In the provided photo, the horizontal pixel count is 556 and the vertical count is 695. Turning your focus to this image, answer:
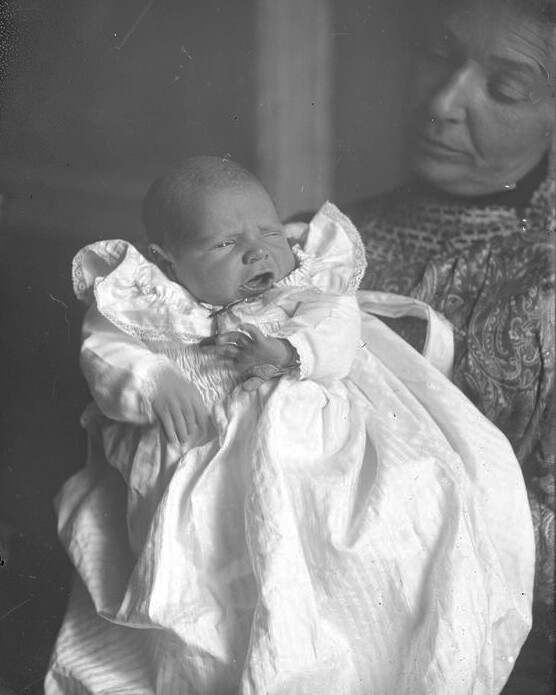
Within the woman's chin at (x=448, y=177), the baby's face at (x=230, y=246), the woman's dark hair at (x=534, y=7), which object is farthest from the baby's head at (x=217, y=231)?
the woman's dark hair at (x=534, y=7)

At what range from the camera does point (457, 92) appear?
1.09 meters

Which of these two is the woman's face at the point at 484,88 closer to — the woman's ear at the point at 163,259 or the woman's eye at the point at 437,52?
the woman's eye at the point at 437,52

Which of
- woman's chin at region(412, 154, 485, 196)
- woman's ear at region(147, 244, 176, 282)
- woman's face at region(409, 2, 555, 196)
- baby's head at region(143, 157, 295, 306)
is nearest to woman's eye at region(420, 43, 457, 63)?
woman's face at region(409, 2, 555, 196)

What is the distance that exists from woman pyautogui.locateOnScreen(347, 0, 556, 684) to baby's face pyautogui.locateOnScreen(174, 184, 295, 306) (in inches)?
6.1

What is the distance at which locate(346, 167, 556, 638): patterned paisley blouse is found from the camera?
1121 mm

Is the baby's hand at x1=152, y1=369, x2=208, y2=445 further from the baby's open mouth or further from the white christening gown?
the baby's open mouth

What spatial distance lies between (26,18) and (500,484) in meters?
0.76

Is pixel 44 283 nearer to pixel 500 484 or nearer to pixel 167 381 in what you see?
pixel 167 381

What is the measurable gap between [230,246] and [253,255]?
27mm

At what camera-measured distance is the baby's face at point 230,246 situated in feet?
3.26

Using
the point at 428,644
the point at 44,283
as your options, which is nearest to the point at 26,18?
the point at 44,283

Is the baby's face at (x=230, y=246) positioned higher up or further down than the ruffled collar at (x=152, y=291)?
higher up

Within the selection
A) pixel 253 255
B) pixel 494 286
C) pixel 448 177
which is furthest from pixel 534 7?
pixel 253 255

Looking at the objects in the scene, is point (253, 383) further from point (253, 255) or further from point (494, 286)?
point (494, 286)
